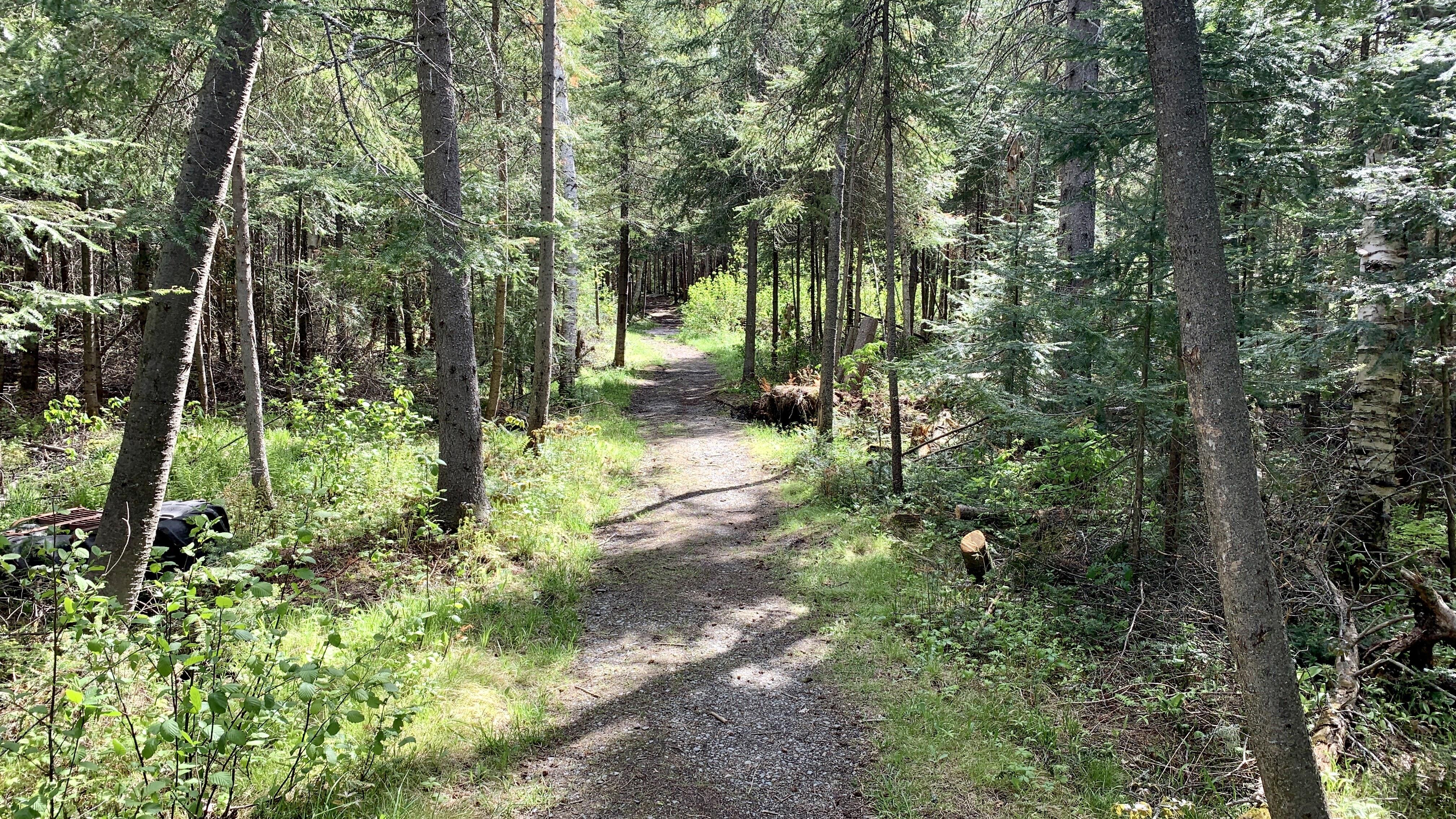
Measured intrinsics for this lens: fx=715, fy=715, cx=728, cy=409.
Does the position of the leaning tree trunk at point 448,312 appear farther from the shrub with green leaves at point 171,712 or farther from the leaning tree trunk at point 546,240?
the shrub with green leaves at point 171,712

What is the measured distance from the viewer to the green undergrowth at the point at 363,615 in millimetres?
3359

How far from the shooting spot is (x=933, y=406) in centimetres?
1337

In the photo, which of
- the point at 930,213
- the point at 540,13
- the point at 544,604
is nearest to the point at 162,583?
the point at 544,604

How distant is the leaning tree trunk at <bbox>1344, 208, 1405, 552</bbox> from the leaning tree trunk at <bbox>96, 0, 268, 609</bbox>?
8.78 metres

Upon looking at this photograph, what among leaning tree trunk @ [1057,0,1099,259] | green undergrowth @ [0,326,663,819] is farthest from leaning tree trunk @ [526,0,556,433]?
leaning tree trunk @ [1057,0,1099,259]

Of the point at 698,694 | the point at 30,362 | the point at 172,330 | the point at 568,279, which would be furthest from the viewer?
the point at 568,279

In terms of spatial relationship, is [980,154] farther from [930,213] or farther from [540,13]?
[540,13]

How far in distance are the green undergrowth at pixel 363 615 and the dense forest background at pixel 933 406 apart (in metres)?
0.06

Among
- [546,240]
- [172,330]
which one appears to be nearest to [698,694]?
[172,330]

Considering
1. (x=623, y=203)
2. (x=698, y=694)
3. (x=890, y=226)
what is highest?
(x=623, y=203)

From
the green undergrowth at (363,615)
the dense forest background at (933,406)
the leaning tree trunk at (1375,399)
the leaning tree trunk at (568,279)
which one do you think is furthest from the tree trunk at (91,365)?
the leaning tree trunk at (1375,399)

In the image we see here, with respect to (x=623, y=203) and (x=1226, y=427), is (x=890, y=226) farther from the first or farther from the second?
(x=623, y=203)

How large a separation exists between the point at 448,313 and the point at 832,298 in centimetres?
620

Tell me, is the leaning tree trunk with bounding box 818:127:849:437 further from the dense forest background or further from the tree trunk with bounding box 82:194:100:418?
the tree trunk with bounding box 82:194:100:418
